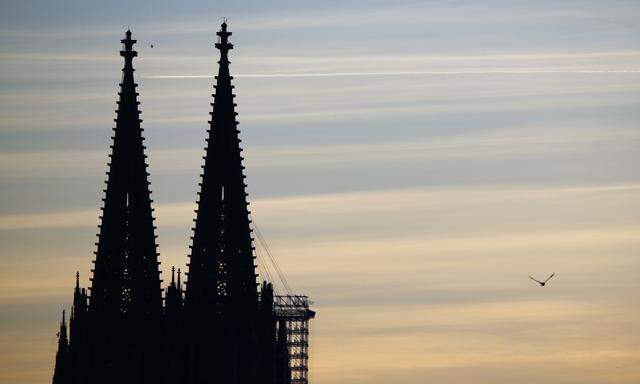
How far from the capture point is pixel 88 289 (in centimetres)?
17312

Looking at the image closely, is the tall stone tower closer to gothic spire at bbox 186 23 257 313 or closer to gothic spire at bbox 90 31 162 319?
gothic spire at bbox 90 31 162 319

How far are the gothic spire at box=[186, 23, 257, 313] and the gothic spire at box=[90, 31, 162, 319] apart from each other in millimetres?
3212

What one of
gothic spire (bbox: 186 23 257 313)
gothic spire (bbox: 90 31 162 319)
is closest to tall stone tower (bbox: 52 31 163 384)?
gothic spire (bbox: 90 31 162 319)

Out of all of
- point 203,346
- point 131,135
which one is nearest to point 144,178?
point 131,135

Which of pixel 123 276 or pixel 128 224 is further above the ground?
pixel 128 224

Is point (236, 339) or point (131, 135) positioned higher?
point (131, 135)

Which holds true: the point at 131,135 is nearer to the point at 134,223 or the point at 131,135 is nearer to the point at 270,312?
the point at 134,223

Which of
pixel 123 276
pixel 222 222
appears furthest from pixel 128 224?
pixel 222 222

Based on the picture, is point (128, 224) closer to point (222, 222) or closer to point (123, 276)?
point (123, 276)

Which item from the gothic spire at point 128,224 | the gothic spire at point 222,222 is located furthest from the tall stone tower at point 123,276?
the gothic spire at point 222,222

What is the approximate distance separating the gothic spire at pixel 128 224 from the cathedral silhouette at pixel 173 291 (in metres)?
0.07

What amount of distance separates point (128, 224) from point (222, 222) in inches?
264

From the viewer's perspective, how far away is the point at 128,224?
16900cm

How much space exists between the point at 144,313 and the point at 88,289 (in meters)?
4.80
